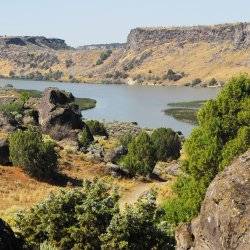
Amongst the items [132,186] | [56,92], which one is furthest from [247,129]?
[56,92]

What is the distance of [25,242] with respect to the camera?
1825cm

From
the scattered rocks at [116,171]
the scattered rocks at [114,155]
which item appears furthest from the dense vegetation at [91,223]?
the scattered rocks at [114,155]

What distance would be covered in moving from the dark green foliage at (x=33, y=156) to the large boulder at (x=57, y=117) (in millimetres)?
19257

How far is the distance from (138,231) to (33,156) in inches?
1054

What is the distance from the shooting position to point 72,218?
61.2 ft

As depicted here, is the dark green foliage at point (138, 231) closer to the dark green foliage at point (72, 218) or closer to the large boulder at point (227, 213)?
A: the dark green foliage at point (72, 218)

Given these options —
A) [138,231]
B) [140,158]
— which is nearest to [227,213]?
[138,231]

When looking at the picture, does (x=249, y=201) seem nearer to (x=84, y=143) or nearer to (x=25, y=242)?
(x=25, y=242)

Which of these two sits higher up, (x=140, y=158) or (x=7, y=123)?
(x=7, y=123)

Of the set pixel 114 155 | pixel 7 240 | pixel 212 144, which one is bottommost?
pixel 114 155

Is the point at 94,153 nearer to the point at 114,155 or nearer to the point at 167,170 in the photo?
the point at 114,155

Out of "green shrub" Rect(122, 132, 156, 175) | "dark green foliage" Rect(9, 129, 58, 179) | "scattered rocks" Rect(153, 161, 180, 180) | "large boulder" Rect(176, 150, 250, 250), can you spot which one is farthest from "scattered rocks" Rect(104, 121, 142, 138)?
"large boulder" Rect(176, 150, 250, 250)

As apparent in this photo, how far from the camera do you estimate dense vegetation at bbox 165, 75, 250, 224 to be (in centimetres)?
2697

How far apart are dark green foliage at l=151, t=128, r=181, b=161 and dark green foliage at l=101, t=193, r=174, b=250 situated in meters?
43.8
